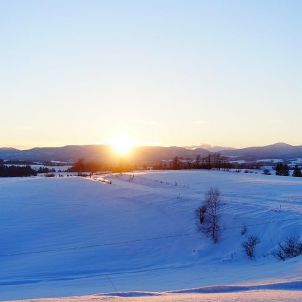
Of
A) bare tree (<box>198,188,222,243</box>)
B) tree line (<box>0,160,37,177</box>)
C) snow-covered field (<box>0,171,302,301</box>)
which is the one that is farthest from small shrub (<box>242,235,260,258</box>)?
tree line (<box>0,160,37,177</box>)

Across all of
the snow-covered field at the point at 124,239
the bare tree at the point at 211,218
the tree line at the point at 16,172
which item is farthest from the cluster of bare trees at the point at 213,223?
the tree line at the point at 16,172

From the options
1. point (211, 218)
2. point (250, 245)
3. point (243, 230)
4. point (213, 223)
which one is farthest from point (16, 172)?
point (250, 245)

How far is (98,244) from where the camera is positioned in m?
40.2

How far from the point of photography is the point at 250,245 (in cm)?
3238

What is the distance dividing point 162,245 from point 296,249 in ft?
51.6

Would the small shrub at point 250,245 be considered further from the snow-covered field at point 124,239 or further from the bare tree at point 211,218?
the bare tree at point 211,218

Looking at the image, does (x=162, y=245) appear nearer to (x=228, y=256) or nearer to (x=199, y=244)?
(x=199, y=244)

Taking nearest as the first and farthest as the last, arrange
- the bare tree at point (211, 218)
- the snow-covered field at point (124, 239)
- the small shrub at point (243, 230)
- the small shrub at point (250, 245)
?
the snow-covered field at point (124, 239), the small shrub at point (250, 245), the small shrub at point (243, 230), the bare tree at point (211, 218)

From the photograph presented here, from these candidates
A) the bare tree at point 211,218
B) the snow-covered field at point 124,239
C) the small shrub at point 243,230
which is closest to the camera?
the snow-covered field at point 124,239

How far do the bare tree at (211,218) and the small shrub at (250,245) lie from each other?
490 centimetres

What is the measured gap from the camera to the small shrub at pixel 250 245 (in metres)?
31.5

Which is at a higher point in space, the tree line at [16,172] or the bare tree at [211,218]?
the tree line at [16,172]

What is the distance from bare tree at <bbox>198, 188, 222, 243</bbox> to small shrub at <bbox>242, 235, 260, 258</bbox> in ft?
16.1

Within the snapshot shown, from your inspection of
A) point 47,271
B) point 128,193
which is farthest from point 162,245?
point 128,193
